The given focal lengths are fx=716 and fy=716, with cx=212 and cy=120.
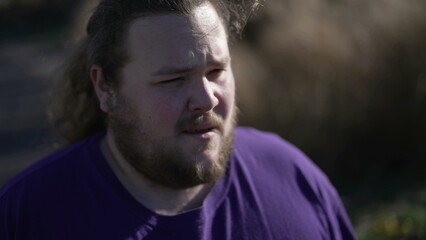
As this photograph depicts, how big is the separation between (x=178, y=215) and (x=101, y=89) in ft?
1.90

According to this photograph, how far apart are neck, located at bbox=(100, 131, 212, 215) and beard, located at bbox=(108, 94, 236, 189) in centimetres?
3

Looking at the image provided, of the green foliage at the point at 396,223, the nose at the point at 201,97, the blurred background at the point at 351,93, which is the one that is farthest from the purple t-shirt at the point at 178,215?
the blurred background at the point at 351,93

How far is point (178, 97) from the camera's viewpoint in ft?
7.82

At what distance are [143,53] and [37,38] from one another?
445 inches

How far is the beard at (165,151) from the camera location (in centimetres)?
242

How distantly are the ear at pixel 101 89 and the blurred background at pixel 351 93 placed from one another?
3.06 metres

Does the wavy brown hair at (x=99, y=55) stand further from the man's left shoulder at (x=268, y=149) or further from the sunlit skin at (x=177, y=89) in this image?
the man's left shoulder at (x=268, y=149)

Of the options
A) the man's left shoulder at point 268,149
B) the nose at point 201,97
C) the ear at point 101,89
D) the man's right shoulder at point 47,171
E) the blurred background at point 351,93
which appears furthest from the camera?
the blurred background at point 351,93

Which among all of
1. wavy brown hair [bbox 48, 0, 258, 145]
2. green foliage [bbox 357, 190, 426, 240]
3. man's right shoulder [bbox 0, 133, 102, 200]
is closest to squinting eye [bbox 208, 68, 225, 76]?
wavy brown hair [bbox 48, 0, 258, 145]

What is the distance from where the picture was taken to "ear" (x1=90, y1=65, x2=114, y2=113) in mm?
2631

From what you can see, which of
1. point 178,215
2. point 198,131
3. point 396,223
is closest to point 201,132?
point 198,131

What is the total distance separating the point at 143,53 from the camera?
242 centimetres

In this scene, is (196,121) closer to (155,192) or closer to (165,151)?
(165,151)

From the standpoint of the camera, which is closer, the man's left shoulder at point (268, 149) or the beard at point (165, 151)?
the beard at point (165, 151)
